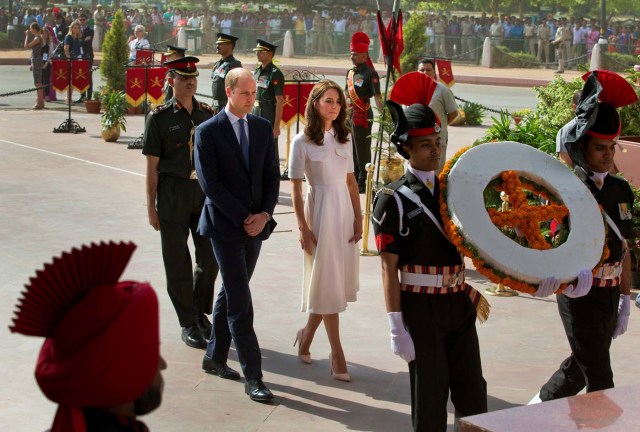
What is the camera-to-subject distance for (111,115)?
18250 millimetres

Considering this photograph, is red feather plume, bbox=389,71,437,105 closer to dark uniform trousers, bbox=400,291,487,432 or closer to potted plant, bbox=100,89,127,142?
dark uniform trousers, bbox=400,291,487,432

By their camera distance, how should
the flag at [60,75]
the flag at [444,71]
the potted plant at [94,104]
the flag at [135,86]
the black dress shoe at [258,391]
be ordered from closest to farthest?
the black dress shoe at [258,391] → the flag at [135,86] → the flag at [60,75] → the flag at [444,71] → the potted plant at [94,104]

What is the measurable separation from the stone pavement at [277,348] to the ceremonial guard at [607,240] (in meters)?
0.96

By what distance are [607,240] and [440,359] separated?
128 cm

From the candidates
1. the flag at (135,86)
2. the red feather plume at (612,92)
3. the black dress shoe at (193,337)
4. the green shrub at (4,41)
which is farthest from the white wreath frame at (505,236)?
the green shrub at (4,41)

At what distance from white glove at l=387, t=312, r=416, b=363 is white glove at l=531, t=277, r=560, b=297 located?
2.03 ft

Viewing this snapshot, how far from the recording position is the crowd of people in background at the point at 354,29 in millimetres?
41500

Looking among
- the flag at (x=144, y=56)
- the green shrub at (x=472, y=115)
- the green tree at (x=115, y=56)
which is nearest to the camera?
the flag at (x=144, y=56)

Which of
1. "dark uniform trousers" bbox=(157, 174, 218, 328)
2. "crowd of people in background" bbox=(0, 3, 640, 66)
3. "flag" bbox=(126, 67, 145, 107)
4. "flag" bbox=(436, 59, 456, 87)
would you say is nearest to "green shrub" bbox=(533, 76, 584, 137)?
"dark uniform trousers" bbox=(157, 174, 218, 328)

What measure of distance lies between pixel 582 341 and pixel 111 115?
44.4ft

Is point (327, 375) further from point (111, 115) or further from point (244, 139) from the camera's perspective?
point (111, 115)

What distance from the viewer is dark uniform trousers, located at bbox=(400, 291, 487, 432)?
516 centimetres

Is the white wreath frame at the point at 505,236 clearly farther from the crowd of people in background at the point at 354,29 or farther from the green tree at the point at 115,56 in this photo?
the crowd of people in background at the point at 354,29

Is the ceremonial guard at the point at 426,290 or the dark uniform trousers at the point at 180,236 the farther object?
the dark uniform trousers at the point at 180,236
